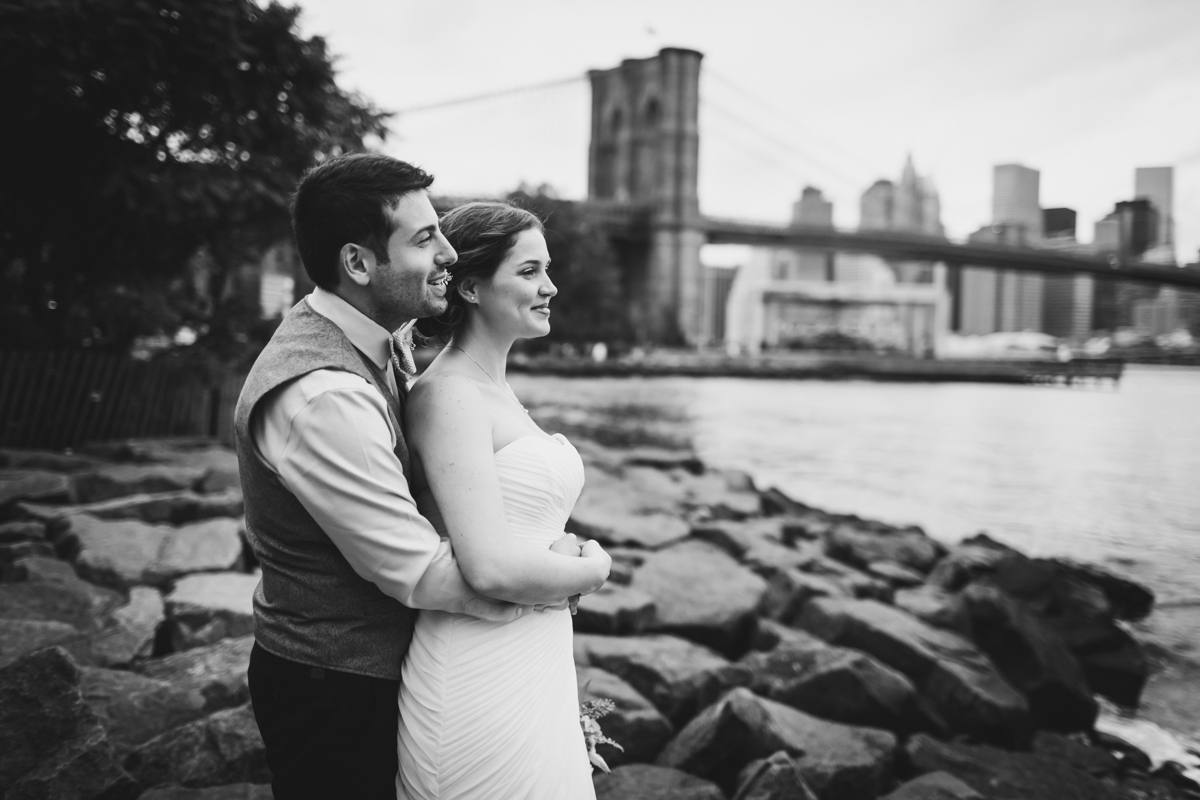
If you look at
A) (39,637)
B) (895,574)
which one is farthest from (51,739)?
(895,574)

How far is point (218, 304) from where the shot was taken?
9.07m

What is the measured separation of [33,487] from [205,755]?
3500 millimetres

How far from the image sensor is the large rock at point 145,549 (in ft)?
12.7

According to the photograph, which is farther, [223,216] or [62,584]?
[223,216]

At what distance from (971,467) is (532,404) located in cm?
989

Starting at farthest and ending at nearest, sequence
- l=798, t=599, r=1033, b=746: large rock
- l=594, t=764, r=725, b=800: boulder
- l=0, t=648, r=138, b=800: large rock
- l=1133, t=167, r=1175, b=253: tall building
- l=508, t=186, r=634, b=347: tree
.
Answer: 1. l=508, t=186, r=634, b=347: tree
2. l=1133, t=167, r=1175, b=253: tall building
3. l=798, t=599, r=1033, b=746: large rock
4. l=594, t=764, r=725, b=800: boulder
5. l=0, t=648, r=138, b=800: large rock

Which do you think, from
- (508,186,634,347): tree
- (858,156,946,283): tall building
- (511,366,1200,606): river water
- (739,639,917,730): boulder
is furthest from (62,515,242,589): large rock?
(858,156,946,283): tall building

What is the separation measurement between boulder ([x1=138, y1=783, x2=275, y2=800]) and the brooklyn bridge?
47.8m

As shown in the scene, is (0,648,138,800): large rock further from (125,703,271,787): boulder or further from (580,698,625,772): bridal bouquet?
(580,698,625,772): bridal bouquet

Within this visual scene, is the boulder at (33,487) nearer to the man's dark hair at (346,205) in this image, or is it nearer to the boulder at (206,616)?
the boulder at (206,616)

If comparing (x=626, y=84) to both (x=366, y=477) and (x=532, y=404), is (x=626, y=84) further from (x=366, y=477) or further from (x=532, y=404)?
(x=366, y=477)

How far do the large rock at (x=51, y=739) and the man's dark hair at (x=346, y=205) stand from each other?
1.49 meters

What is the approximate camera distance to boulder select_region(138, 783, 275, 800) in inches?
84.1

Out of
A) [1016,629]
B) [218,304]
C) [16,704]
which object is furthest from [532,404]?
[16,704]
